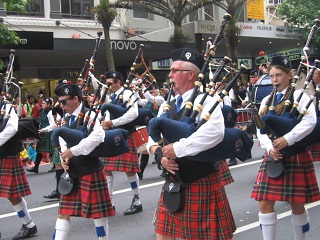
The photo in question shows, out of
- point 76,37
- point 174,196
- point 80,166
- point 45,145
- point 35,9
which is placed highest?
point 35,9

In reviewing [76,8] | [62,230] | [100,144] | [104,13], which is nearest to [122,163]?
[100,144]

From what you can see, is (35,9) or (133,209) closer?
(133,209)

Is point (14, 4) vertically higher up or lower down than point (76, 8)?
lower down

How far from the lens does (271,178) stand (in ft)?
14.4

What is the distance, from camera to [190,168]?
11.7 ft

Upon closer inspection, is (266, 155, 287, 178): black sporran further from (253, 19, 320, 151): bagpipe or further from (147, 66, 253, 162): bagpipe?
(147, 66, 253, 162): bagpipe

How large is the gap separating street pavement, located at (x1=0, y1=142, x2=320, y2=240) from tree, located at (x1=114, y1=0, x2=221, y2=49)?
36.0 feet

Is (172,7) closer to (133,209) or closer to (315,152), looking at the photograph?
(315,152)

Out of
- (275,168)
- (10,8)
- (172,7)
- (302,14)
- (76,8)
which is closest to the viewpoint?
(275,168)

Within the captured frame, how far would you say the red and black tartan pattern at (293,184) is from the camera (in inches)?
170

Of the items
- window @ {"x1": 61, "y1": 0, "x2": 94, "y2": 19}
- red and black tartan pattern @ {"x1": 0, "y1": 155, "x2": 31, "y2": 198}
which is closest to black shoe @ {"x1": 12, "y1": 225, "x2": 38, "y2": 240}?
red and black tartan pattern @ {"x1": 0, "y1": 155, "x2": 31, "y2": 198}

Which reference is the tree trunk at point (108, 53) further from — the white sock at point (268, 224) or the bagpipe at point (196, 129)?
the bagpipe at point (196, 129)

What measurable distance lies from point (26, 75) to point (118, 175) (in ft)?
40.5

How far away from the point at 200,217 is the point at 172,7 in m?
16.6
